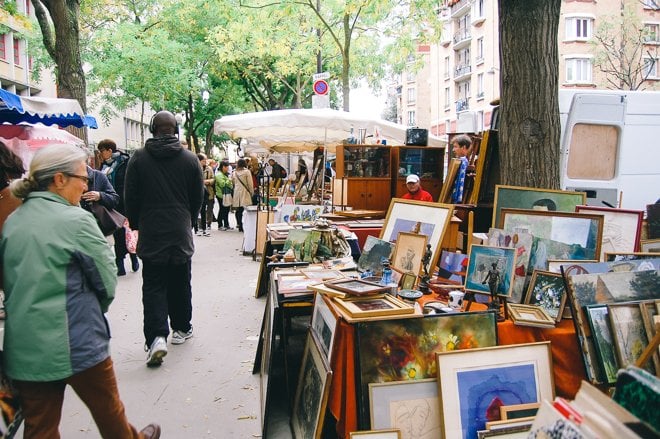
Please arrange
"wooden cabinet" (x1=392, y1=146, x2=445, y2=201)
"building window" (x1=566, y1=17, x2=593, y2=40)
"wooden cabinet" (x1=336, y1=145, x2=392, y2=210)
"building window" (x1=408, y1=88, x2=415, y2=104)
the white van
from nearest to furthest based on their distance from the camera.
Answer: the white van
"wooden cabinet" (x1=336, y1=145, x2=392, y2=210)
"wooden cabinet" (x1=392, y1=146, x2=445, y2=201)
"building window" (x1=566, y1=17, x2=593, y2=40)
"building window" (x1=408, y1=88, x2=415, y2=104)

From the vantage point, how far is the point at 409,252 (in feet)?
12.4

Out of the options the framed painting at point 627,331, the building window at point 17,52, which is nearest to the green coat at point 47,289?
the framed painting at point 627,331

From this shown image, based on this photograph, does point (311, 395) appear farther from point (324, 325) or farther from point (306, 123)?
point (306, 123)

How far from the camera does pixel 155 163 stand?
15.0 ft

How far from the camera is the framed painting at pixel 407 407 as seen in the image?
107 inches

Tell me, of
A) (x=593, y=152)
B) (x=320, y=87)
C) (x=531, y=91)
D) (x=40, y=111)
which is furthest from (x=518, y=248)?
(x=320, y=87)

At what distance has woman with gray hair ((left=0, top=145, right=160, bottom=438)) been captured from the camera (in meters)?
2.40

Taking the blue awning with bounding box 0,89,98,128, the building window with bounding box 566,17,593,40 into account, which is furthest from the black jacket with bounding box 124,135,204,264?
the building window with bounding box 566,17,593,40

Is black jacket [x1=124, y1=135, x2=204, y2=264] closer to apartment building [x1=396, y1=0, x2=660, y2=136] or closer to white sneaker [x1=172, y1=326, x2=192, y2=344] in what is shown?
white sneaker [x1=172, y1=326, x2=192, y2=344]

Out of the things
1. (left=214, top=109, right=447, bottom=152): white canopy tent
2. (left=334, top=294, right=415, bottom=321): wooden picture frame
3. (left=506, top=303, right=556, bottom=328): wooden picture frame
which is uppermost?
(left=214, top=109, right=447, bottom=152): white canopy tent

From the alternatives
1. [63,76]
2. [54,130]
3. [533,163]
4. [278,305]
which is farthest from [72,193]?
[63,76]

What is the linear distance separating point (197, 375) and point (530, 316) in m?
2.76

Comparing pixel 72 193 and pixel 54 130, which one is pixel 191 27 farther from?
pixel 72 193

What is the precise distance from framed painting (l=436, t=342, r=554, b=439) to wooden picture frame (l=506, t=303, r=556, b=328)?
127mm
